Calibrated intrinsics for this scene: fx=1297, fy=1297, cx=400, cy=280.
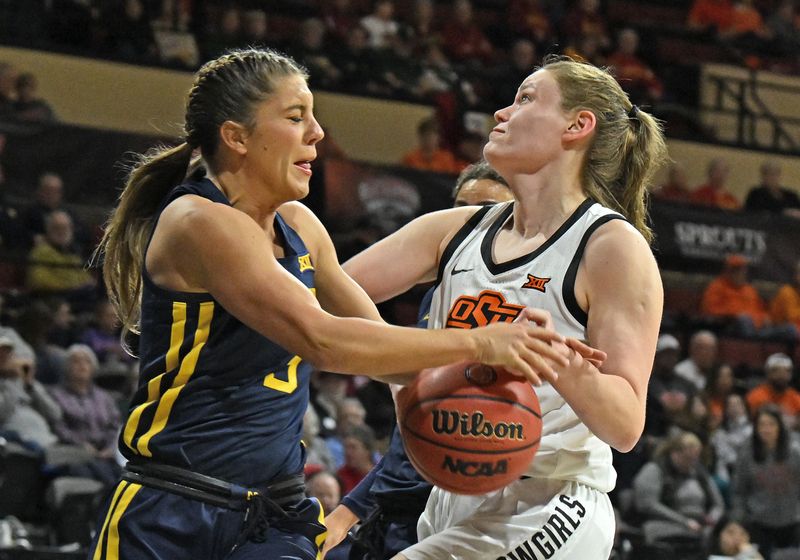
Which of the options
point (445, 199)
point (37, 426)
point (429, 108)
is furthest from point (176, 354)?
point (429, 108)

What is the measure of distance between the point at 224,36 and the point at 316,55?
872 mm

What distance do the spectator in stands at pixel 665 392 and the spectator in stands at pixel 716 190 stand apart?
8.31 feet

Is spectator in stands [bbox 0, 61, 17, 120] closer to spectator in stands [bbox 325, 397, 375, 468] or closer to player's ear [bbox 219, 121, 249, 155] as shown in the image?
spectator in stands [bbox 325, 397, 375, 468]

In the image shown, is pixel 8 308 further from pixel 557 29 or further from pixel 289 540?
pixel 557 29

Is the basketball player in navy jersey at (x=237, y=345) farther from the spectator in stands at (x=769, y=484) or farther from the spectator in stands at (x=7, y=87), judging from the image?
the spectator in stands at (x=7, y=87)

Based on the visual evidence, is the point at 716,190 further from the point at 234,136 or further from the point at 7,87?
the point at 234,136

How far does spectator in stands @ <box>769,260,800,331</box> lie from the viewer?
12422 millimetres

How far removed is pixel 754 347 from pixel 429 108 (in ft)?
12.5

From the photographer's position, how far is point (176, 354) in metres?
2.98

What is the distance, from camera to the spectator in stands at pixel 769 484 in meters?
9.54

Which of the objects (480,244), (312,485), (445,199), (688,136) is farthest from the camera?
(688,136)

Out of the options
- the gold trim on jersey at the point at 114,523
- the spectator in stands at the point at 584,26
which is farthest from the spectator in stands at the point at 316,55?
the gold trim on jersey at the point at 114,523

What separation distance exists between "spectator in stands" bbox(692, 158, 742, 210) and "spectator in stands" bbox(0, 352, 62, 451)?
7518 millimetres

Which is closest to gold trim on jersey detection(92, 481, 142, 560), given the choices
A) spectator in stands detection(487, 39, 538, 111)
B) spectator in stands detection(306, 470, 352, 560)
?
spectator in stands detection(306, 470, 352, 560)
